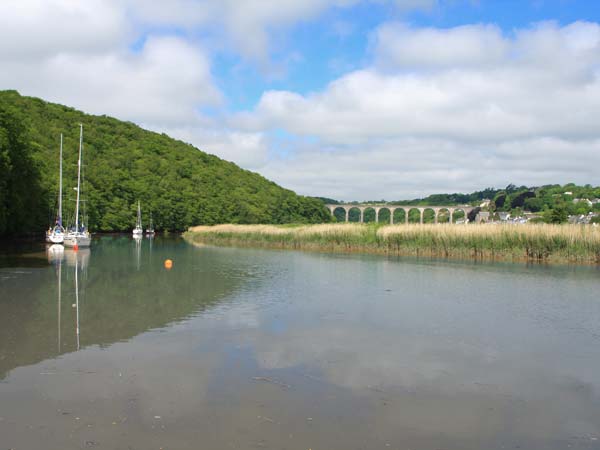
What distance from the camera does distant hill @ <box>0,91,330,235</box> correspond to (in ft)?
Answer: 152

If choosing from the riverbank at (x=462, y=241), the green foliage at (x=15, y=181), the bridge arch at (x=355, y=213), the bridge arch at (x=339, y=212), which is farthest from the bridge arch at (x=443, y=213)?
the green foliage at (x=15, y=181)

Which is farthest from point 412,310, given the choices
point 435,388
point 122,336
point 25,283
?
point 25,283

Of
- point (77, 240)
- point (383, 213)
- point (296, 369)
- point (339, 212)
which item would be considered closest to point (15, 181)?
point (77, 240)

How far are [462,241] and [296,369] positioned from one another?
77.5 feet

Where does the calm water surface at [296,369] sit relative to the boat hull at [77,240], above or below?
below

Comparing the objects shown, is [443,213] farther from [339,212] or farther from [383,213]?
[339,212]

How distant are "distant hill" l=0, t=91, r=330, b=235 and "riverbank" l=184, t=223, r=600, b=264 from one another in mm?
23761

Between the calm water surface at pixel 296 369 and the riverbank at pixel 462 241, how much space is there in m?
11.7

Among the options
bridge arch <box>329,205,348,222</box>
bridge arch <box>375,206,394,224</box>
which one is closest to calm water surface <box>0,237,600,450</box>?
bridge arch <box>375,206,394,224</box>

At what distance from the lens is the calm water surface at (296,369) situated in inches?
211

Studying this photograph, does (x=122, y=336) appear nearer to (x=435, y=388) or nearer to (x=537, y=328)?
(x=435, y=388)

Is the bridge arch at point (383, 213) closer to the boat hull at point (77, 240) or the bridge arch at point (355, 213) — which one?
the bridge arch at point (355, 213)

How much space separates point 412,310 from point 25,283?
38.7 feet

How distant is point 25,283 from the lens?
16.2 m
